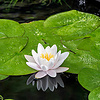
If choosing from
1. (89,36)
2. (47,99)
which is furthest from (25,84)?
(89,36)

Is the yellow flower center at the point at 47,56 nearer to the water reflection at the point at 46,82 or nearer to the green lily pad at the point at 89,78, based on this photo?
the water reflection at the point at 46,82

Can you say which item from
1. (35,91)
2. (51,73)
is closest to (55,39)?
(51,73)

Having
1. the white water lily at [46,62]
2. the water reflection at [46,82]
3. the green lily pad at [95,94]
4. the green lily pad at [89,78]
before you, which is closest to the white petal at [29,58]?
the white water lily at [46,62]

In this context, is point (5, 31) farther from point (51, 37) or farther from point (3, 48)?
point (51, 37)

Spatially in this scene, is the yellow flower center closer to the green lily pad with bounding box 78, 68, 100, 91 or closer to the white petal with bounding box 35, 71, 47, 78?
the white petal with bounding box 35, 71, 47, 78

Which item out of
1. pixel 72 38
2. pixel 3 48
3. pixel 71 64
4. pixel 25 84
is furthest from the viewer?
pixel 72 38

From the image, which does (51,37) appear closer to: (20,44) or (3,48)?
(20,44)

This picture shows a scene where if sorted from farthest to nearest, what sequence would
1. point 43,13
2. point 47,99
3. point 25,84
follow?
1. point 43,13
2. point 25,84
3. point 47,99

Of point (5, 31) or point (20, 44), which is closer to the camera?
point (20, 44)
